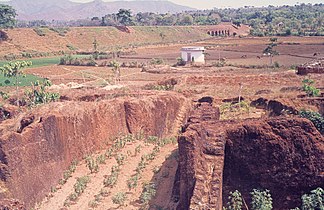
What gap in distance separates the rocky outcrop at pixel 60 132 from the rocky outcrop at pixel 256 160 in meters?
4.66

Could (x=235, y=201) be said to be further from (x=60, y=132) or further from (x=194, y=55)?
(x=194, y=55)

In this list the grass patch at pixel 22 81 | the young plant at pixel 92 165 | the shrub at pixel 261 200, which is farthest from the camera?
the grass patch at pixel 22 81

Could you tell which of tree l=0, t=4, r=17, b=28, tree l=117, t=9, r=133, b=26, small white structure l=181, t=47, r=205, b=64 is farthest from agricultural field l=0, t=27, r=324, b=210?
tree l=117, t=9, r=133, b=26

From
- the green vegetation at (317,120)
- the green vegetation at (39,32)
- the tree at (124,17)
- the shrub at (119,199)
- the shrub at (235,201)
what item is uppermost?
the tree at (124,17)

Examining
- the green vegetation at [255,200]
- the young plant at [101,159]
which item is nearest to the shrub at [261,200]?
the green vegetation at [255,200]

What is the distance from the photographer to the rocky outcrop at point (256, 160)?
9.96 metres

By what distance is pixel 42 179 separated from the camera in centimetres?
1289

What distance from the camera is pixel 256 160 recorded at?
410 inches

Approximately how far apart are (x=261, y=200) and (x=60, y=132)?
23.7 ft

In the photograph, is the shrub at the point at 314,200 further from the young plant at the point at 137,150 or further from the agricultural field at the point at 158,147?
the young plant at the point at 137,150

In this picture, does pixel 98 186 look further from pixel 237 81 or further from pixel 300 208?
pixel 237 81

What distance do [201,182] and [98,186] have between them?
15.9ft

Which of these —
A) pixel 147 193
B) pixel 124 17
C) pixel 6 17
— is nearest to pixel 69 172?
pixel 147 193

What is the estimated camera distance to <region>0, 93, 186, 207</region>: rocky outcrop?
472 inches
